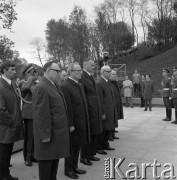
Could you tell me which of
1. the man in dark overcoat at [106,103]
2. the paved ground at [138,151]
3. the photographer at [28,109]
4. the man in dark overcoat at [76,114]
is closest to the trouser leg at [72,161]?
the man in dark overcoat at [76,114]

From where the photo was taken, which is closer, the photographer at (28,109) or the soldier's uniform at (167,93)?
the photographer at (28,109)

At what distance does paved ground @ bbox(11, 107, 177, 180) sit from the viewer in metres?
4.83

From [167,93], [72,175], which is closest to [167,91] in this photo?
[167,93]

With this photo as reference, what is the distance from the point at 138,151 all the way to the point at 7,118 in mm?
3236

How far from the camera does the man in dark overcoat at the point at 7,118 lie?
4172mm

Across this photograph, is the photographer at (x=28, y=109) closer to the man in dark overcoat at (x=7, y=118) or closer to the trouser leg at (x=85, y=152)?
the man in dark overcoat at (x=7, y=118)

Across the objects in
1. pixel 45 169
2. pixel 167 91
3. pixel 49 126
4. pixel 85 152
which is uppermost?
pixel 167 91

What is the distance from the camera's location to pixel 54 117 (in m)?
3.57

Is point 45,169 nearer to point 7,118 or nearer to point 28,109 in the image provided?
point 7,118

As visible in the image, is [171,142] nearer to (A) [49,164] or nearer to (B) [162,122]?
(B) [162,122]

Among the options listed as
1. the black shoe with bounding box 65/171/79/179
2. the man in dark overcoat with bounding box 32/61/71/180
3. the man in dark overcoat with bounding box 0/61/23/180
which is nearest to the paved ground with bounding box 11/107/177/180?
the black shoe with bounding box 65/171/79/179

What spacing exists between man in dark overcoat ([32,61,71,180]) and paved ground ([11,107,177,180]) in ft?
3.80

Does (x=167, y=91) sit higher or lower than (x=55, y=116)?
higher

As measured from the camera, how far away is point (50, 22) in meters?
47.8
